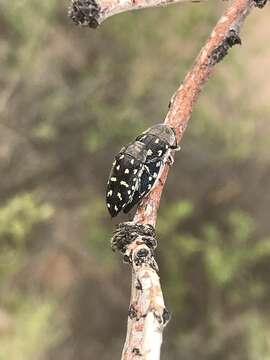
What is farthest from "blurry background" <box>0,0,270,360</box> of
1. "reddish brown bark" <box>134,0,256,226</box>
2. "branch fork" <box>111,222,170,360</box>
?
"branch fork" <box>111,222,170,360</box>

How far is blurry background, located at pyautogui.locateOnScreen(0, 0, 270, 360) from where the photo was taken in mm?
1497

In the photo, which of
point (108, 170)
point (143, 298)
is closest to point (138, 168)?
point (143, 298)

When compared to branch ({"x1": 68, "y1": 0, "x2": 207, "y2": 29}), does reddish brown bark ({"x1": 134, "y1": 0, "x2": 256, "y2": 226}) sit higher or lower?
higher

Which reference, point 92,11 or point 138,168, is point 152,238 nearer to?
point 138,168

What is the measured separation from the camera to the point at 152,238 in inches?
19.2

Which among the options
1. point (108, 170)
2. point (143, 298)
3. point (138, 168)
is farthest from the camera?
point (108, 170)

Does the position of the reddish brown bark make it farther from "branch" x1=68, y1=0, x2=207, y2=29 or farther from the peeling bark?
"branch" x1=68, y1=0, x2=207, y2=29

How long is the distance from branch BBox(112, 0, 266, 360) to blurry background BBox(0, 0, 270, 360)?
867mm

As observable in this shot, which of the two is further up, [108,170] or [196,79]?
[108,170]

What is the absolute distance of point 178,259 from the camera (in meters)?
1.62

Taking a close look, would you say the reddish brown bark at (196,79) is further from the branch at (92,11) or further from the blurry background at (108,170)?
the blurry background at (108,170)

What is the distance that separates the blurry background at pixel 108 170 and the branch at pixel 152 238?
867 mm

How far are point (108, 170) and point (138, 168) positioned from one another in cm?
106

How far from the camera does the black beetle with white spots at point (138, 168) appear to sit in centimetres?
55
